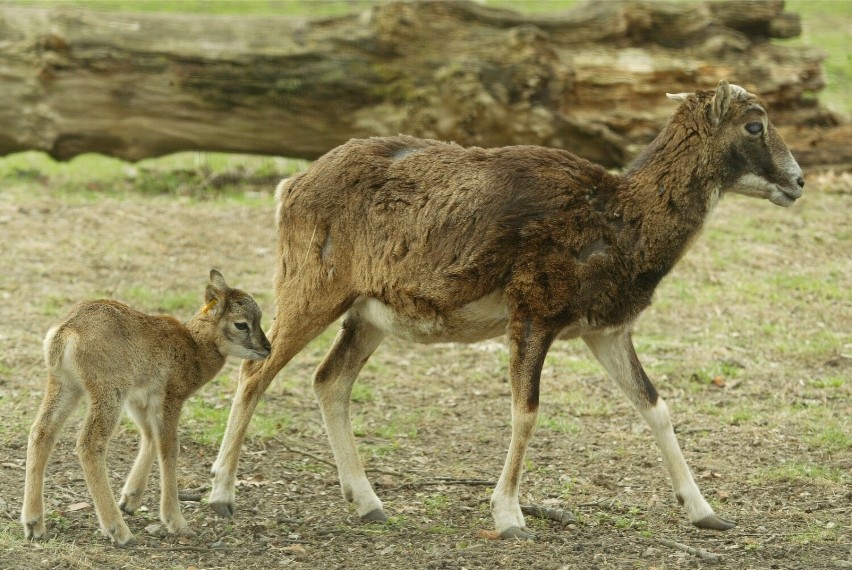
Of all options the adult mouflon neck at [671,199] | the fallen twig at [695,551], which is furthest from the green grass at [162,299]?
the fallen twig at [695,551]

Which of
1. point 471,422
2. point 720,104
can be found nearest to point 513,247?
point 720,104

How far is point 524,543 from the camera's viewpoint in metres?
6.82

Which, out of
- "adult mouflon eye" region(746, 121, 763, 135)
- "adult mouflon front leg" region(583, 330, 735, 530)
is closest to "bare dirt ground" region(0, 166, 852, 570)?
"adult mouflon front leg" region(583, 330, 735, 530)

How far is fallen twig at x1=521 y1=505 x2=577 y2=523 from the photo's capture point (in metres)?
7.32

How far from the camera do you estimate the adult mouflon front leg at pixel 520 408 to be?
703cm

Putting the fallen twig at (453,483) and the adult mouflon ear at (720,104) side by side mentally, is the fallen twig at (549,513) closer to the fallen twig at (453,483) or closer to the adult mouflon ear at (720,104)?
the fallen twig at (453,483)

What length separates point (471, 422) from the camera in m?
9.45

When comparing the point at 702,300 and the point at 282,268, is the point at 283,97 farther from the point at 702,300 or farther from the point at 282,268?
the point at 282,268

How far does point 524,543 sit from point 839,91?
14.2 meters

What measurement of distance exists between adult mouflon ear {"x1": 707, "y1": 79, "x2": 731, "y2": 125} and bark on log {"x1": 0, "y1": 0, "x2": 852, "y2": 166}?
6.71m

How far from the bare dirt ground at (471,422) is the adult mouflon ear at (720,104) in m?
2.48

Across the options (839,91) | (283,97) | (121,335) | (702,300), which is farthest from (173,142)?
(839,91)

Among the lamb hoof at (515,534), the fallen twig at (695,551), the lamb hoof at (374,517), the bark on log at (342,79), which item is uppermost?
the bark on log at (342,79)

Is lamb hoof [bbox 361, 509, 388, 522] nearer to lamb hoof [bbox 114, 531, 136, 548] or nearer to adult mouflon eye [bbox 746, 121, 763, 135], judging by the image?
lamb hoof [bbox 114, 531, 136, 548]
